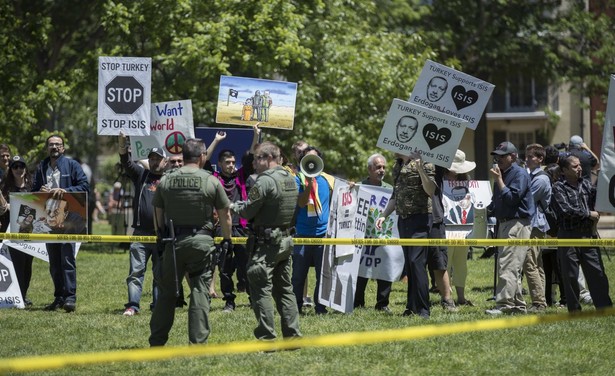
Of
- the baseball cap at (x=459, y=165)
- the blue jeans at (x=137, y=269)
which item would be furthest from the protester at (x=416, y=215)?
the blue jeans at (x=137, y=269)

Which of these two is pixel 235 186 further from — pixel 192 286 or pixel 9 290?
pixel 192 286

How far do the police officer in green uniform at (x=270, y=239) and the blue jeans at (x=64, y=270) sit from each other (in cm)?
396

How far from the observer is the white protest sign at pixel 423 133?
10961mm

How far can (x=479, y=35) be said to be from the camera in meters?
34.3

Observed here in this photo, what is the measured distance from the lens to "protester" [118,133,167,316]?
470 inches

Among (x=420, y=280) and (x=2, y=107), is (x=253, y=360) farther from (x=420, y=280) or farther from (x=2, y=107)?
(x=2, y=107)

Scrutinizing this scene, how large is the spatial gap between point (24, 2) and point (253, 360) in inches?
801

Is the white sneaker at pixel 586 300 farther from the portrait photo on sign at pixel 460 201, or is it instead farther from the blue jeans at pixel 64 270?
the blue jeans at pixel 64 270

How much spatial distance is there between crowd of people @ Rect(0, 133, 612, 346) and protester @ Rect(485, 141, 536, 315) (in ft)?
0.05

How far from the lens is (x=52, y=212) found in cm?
1248

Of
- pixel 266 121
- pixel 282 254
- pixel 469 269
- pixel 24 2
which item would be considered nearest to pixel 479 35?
pixel 24 2

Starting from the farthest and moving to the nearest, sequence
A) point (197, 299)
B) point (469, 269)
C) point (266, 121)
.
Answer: point (469, 269) < point (266, 121) < point (197, 299)

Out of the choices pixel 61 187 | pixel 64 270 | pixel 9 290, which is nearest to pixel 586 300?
pixel 64 270

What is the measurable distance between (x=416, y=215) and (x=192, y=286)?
3138 millimetres
